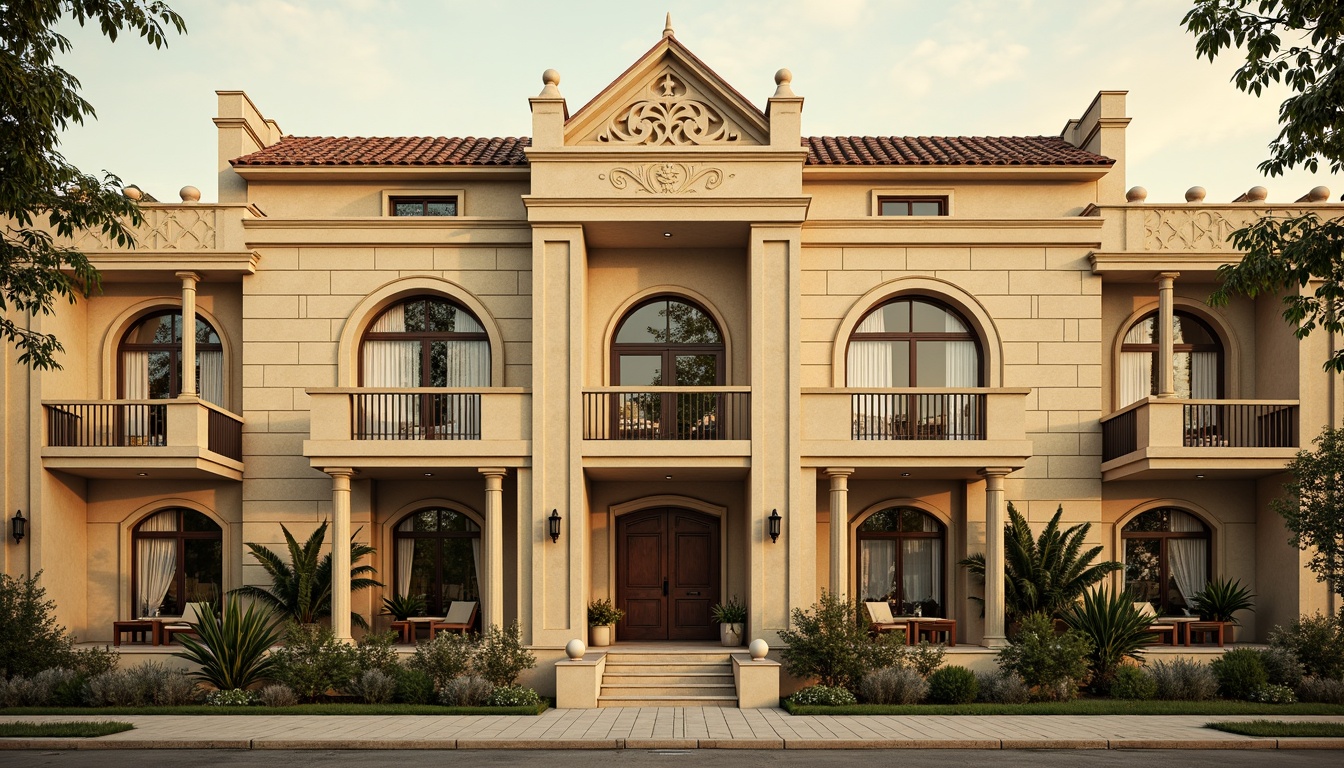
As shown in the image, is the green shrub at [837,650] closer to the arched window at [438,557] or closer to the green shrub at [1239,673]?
the green shrub at [1239,673]

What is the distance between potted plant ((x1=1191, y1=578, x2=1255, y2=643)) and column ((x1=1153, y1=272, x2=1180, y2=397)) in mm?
3466

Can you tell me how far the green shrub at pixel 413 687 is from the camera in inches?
649

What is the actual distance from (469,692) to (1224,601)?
42.3ft

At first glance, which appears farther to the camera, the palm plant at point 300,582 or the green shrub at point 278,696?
the palm plant at point 300,582

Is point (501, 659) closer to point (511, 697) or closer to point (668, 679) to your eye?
point (511, 697)

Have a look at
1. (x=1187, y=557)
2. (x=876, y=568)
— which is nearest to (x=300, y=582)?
(x=876, y=568)

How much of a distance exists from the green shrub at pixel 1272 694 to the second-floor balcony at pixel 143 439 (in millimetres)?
16596

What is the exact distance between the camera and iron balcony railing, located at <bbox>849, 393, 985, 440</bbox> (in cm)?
1873

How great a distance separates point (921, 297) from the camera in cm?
2052

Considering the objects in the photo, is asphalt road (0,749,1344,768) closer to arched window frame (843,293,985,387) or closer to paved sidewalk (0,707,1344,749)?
paved sidewalk (0,707,1344,749)

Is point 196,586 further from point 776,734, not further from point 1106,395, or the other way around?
point 1106,395

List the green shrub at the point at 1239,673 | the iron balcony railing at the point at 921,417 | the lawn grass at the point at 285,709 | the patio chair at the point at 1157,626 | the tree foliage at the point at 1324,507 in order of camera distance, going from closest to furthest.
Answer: the tree foliage at the point at 1324,507
the lawn grass at the point at 285,709
the green shrub at the point at 1239,673
the patio chair at the point at 1157,626
the iron balcony railing at the point at 921,417

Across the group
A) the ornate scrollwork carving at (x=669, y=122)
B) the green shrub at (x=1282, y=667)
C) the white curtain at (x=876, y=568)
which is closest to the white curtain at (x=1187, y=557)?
the green shrub at (x=1282, y=667)

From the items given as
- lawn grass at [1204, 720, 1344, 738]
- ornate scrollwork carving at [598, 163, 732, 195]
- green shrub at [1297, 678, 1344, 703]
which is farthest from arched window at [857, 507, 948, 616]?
ornate scrollwork carving at [598, 163, 732, 195]
